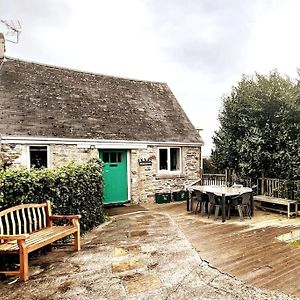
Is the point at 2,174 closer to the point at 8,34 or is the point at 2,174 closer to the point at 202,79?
the point at 8,34

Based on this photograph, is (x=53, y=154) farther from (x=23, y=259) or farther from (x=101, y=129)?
(x=23, y=259)

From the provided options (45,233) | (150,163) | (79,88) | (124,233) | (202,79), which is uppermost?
(202,79)

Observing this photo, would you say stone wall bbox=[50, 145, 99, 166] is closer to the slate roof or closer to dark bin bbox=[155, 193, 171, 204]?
the slate roof

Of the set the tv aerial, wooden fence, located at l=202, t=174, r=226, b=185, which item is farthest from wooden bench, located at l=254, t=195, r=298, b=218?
the tv aerial

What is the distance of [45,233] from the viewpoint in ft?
17.5

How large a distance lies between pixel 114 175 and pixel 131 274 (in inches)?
288

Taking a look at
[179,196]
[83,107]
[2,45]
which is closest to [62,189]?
[83,107]

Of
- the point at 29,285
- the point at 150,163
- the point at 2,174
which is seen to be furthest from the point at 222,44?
the point at 29,285

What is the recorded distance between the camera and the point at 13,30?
12461mm

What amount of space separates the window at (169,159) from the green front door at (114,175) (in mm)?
1866

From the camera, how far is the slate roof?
33.9 feet

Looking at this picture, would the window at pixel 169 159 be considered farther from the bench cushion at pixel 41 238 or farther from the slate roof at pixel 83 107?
the bench cushion at pixel 41 238

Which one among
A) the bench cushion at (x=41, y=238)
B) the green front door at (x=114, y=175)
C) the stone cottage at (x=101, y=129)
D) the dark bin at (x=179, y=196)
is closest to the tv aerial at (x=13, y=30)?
the stone cottage at (x=101, y=129)

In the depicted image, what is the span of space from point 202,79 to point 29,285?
696 inches
